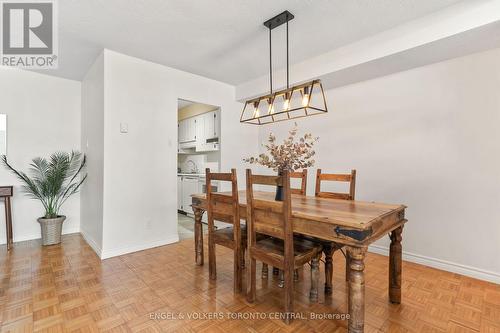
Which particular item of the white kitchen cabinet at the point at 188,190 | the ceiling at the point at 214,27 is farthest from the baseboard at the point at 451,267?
the white kitchen cabinet at the point at 188,190

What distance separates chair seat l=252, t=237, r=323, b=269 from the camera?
5.49 feet

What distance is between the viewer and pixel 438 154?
8.46ft

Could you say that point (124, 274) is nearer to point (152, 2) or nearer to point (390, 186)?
point (152, 2)

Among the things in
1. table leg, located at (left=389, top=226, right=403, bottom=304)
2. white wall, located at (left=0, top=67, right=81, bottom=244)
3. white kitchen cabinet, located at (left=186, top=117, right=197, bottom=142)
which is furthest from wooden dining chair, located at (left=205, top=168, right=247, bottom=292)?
white kitchen cabinet, located at (left=186, top=117, right=197, bottom=142)

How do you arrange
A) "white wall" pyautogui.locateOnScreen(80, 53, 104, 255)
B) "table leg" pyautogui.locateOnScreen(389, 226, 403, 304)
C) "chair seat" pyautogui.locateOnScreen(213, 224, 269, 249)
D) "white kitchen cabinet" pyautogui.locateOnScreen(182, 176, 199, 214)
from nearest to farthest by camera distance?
"table leg" pyautogui.locateOnScreen(389, 226, 403, 304) → "chair seat" pyautogui.locateOnScreen(213, 224, 269, 249) → "white wall" pyautogui.locateOnScreen(80, 53, 104, 255) → "white kitchen cabinet" pyautogui.locateOnScreen(182, 176, 199, 214)

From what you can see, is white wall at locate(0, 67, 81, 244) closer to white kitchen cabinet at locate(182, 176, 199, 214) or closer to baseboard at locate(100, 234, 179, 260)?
baseboard at locate(100, 234, 179, 260)

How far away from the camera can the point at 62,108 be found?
3.74 metres

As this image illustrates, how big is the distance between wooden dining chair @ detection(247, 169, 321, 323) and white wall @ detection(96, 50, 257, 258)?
183 cm

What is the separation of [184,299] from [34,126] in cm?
350

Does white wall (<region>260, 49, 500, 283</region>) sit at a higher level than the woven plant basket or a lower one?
higher

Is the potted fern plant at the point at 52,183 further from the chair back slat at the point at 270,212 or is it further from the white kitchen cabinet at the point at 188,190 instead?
the chair back slat at the point at 270,212

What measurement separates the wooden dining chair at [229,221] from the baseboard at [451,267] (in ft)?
6.58

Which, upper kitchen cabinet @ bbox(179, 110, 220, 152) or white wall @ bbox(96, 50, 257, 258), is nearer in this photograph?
white wall @ bbox(96, 50, 257, 258)

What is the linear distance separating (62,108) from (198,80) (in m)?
2.19
